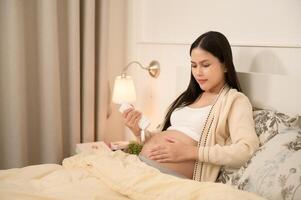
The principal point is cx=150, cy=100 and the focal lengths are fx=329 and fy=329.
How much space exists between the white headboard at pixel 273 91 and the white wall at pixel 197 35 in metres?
0.06

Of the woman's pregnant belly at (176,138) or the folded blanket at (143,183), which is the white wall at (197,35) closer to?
the woman's pregnant belly at (176,138)

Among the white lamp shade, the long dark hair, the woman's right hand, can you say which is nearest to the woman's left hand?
the woman's right hand

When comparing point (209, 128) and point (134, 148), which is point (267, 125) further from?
point (134, 148)

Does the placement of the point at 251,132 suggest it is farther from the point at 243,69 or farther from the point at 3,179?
Result: the point at 3,179

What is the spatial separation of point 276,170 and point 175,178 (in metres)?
0.34

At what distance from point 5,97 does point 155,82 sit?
1.03 metres

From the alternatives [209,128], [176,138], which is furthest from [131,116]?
[209,128]

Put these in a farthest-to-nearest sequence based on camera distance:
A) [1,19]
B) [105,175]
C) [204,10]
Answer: [1,19], [204,10], [105,175]

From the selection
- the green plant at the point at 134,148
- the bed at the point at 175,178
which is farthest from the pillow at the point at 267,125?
the green plant at the point at 134,148

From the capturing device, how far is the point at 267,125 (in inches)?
52.2

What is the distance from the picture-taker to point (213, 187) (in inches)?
41.3

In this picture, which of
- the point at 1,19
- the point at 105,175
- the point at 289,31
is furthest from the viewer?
the point at 1,19

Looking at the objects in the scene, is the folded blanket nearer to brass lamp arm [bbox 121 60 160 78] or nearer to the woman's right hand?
the woman's right hand

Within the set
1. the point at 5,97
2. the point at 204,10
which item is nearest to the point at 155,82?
the point at 204,10
